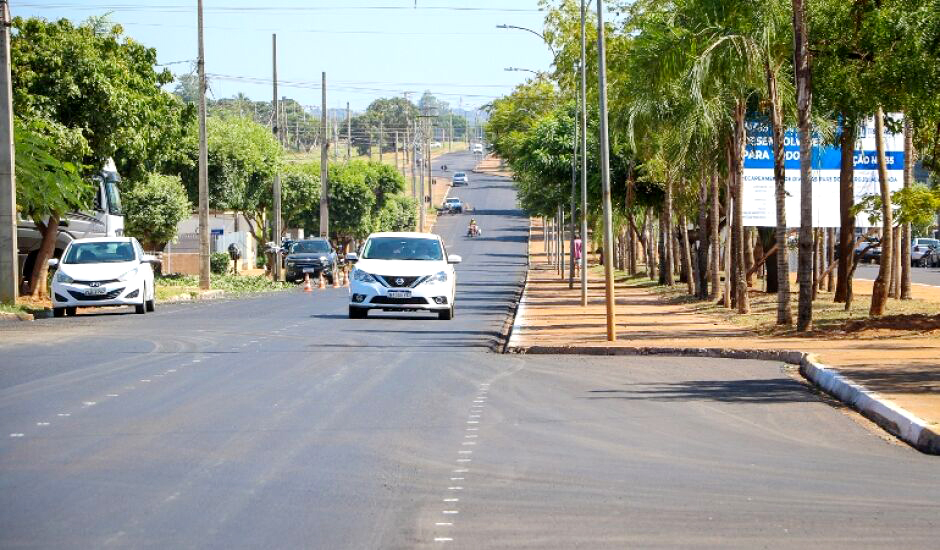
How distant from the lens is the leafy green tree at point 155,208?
65375 millimetres

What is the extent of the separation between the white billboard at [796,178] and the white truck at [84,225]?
1751 centimetres

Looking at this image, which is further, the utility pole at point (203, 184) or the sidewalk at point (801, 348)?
the utility pole at point (203, 184)

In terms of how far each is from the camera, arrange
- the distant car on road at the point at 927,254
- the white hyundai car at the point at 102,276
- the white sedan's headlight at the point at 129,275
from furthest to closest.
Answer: the distant car on road at the point at 927,254
the white sedan's headlight at the point at 129,275
the white hyundai car at the point at 102,276

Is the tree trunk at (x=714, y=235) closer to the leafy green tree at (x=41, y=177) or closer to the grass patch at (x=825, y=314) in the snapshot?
the grass patch at (x=825, y=314)

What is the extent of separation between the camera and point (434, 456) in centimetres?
1138

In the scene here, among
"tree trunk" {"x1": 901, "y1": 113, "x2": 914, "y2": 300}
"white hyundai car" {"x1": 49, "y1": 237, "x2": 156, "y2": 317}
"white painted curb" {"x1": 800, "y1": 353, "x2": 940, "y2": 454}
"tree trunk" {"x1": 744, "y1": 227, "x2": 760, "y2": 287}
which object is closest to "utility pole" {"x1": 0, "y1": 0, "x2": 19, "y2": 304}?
"white hyundai car" {"x1": 49, "y1": 237, "x2": 156, "y2": 317}

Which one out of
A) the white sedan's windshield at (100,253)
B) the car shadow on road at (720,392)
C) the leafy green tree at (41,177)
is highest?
the leafy green tree at (41,177)

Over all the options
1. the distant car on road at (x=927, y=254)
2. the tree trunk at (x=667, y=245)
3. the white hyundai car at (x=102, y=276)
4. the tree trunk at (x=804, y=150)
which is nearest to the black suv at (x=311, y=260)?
the tree trunk at (x=667, y=245)

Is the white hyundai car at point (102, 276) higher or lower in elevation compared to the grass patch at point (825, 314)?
higher

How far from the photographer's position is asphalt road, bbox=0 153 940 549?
840cm

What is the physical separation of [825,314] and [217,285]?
29.2 metres

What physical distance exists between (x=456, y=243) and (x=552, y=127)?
170 feet

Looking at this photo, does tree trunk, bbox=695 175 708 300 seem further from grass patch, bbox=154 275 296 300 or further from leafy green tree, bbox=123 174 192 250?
leafy green tree, bbox=123 174 192 250

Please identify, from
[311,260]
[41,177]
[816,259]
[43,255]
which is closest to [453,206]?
[311,260]
